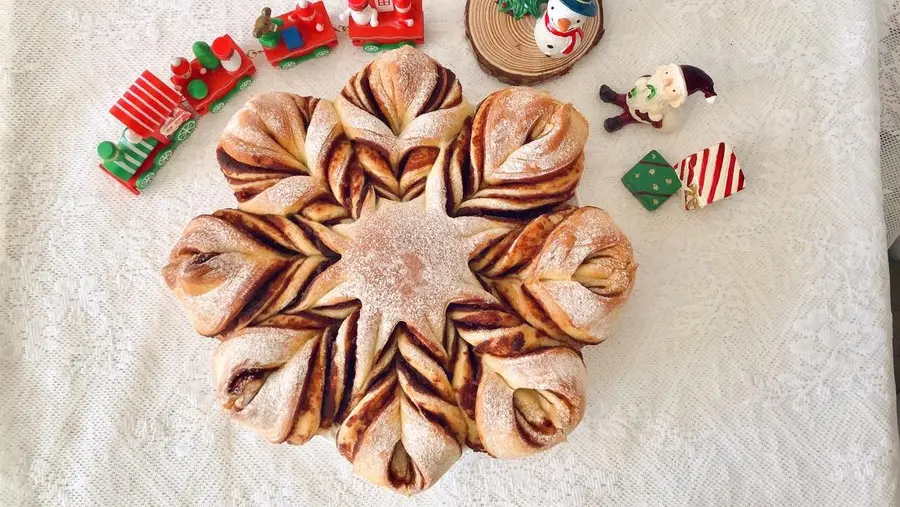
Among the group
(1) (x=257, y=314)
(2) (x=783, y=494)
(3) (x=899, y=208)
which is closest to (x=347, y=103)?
(1) (x=257, y=314)

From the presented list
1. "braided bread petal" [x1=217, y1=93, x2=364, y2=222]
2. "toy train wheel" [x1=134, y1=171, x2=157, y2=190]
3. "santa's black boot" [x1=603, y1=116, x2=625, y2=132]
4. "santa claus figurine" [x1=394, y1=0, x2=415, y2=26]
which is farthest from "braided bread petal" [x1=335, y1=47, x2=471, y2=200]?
"toy train wheel" [x1=134, y1=171, x2=157, y2=190]

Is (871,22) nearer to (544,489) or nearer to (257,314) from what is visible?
(544,489)

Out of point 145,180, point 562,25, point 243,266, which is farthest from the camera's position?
point 145,180

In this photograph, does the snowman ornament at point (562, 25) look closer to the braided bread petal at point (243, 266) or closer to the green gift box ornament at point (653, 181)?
the green gift box ornament at point (653, 181)

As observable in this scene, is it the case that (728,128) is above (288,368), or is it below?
below

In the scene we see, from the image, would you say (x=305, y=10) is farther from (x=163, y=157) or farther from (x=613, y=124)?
(x=613, y=124)

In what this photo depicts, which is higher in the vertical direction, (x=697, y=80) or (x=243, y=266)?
(x=243, y=266)

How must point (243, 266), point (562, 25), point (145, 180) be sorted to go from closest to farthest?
point (243, 266) < point (562, 25) < point (145, 180)

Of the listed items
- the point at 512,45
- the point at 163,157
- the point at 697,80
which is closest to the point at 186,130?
the point at 163,157
